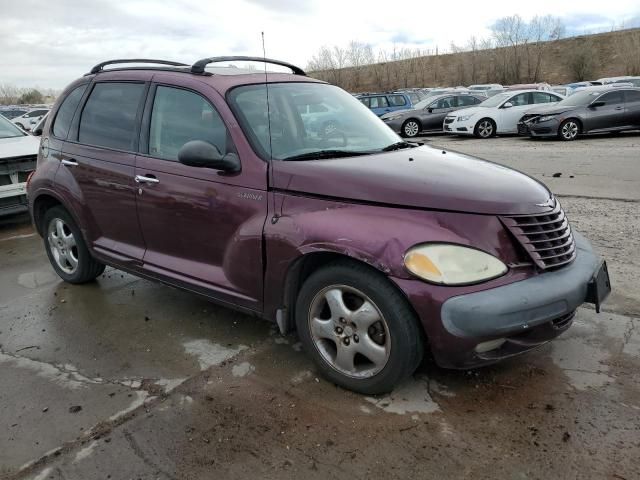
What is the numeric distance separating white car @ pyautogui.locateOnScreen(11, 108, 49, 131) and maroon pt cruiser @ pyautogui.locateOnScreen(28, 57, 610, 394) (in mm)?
22863

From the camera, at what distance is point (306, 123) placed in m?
3.68

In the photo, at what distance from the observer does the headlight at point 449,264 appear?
2.61m

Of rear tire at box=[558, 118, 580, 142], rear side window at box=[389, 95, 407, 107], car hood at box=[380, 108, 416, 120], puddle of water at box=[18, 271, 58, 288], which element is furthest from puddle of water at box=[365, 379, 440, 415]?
rear side window at box=[389, 95, 407, 107]

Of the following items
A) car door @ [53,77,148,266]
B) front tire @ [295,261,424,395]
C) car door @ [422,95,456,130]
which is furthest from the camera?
car door @ [422,95,456,130]

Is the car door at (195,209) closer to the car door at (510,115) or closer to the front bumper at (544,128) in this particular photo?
the front bumper at (544,128)

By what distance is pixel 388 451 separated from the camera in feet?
8.34

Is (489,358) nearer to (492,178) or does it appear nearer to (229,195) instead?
(492,178)

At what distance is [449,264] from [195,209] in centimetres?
170

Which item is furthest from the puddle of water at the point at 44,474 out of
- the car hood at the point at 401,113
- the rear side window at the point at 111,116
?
the car hood at the point at 401,113

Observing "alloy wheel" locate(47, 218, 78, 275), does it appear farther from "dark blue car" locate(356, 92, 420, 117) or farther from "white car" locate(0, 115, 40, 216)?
"dark blue car" locate(356, 92, 420, 117)

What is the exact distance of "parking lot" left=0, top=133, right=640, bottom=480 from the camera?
2.48 metres

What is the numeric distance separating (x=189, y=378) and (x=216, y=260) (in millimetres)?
749

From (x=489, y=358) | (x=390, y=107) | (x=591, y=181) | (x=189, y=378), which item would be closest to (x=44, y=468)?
(x=189, y=378)

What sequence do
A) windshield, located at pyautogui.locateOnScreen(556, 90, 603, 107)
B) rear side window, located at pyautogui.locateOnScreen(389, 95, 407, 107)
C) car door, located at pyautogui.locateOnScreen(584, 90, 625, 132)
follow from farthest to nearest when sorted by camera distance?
rear side window, located at pyautogui.locateOnScreen(389, 95, 407, 107) < windshield, located at pyautogui.locateOnScreen(556, 90, 603, 107) < car door, located at pyautogui.locateOnScreen(584, 90, 625, 132)
